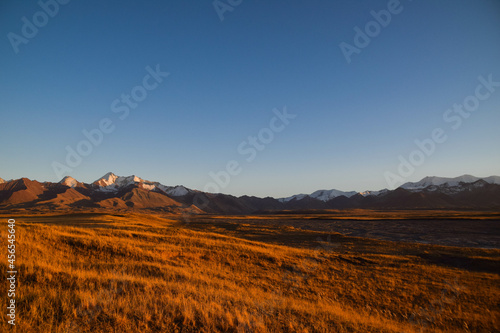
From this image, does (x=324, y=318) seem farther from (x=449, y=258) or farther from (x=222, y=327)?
(x=449, y=258)

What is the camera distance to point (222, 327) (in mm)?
6363

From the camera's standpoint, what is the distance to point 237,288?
12.0 m

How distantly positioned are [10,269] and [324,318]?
37.4 ft

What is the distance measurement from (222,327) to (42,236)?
15.9m

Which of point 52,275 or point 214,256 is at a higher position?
point 52,275

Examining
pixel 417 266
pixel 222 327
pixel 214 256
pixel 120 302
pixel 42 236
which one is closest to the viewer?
pixel 222 327

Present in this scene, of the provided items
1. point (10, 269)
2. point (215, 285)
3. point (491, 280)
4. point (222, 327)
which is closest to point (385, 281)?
point (491, 280)

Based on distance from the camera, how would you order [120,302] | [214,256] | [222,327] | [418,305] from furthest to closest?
[214,256] < [418,305] < [120,302] < [222,327]

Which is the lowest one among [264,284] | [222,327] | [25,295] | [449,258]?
[449,258]

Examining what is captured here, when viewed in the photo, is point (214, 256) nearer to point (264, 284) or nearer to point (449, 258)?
point (264, 284)

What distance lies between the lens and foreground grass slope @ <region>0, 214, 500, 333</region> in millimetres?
6355

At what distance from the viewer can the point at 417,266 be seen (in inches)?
837

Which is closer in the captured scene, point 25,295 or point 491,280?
point 25,295

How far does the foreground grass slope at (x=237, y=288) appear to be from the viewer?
6.36m
